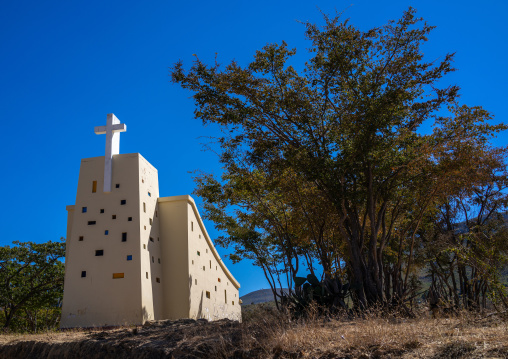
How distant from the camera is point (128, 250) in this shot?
2228 centimetres

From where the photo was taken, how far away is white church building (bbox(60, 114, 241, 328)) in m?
21.8

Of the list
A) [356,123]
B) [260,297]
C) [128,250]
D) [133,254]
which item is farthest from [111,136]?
[260,297]

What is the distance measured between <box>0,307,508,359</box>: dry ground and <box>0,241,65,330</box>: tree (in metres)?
23.5

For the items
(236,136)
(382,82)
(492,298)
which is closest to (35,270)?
(236,136)

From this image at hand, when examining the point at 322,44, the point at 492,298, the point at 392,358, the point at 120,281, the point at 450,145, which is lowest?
the point at 392,358

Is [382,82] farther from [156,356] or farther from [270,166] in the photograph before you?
[156,356]

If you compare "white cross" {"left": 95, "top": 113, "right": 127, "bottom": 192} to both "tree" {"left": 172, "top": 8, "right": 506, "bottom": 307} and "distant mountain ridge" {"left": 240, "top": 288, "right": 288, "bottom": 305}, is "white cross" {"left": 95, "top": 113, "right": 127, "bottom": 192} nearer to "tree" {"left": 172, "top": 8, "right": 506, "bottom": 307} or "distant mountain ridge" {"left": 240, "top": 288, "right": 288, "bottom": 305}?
"tree" {"left": 172, "top": 8, "right": 506, "bottom": 307}

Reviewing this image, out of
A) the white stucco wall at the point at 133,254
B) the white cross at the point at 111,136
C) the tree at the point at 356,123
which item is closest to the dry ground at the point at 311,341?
the tree at the point at 356,123

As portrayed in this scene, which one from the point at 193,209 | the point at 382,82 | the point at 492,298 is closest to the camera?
the point at 492,298

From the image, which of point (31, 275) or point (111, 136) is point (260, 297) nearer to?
point (31, 275)

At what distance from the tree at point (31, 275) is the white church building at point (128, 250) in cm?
913

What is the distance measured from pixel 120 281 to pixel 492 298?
17345mm

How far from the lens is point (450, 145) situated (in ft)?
45.6

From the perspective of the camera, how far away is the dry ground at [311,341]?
676 cm
